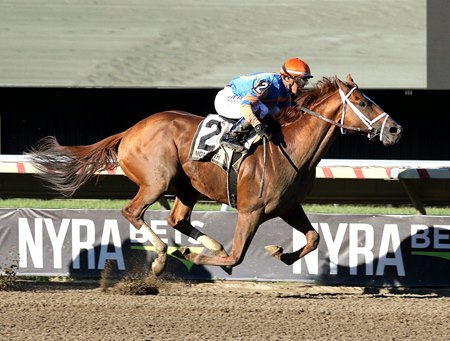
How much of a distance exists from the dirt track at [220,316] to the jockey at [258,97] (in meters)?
1.46

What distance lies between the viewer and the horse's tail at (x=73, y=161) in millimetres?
8359

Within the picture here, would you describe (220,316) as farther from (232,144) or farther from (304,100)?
(304,100)

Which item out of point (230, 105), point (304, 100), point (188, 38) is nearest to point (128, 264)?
point (230, 105)

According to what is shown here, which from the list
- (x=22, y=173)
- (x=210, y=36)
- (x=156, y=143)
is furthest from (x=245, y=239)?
(x=210, y=36)

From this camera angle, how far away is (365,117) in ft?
24.2

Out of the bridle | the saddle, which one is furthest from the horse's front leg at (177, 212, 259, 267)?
the bridle

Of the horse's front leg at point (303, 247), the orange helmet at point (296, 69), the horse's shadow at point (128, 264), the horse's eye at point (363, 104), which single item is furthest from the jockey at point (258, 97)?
the horse's shadow at point (128, 264)

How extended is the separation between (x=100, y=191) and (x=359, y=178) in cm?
337

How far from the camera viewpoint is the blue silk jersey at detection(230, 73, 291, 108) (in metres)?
7.40

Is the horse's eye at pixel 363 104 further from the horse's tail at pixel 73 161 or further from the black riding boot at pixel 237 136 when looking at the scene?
the horse's tail at pixel 73 161

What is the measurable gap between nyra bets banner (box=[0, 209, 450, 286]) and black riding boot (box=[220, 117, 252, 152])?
167cm

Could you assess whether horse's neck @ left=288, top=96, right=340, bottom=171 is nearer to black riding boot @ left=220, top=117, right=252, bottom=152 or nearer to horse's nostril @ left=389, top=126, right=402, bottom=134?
black riding boot @ left=220, top=117, right=252, bottom=152

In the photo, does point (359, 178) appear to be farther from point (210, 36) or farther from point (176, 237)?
point (210, 36)

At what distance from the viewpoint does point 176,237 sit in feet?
29.9
